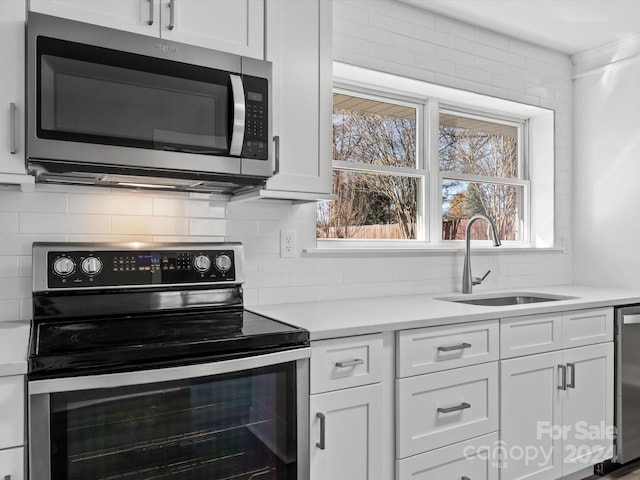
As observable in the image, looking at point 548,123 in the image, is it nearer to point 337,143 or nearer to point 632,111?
point 632,111

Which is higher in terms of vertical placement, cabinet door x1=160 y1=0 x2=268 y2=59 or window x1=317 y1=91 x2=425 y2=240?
cabinet door x1=160 y1=0 x2=268 y2=59

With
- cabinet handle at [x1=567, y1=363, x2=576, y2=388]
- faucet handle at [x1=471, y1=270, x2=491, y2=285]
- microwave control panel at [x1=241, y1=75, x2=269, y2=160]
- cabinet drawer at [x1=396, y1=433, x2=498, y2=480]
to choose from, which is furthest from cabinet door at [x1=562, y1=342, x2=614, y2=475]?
microwave control panel at [x1=241, y1=75, x2=269, y2=160]

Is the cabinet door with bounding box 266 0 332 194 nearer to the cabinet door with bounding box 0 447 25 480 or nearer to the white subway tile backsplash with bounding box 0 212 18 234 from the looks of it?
the white subway tile backsplash with bounding box 0 212 18 234

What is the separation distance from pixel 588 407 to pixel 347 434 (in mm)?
1413

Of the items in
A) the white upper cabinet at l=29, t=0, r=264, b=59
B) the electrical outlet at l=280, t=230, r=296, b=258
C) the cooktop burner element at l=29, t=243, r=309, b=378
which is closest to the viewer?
the cooktop burner element at l=29, t=243, r=309, b=378

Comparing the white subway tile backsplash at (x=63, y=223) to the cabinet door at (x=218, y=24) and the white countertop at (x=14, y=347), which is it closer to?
the white countertop at (x=14, y=347)

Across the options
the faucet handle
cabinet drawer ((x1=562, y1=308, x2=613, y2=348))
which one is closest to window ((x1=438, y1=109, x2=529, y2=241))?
the faucet handle

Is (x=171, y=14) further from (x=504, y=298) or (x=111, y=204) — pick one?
(x=504, y=298)

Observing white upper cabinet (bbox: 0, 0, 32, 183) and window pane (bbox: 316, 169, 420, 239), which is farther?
window pane (bbox: 316, 169, 420, 239)

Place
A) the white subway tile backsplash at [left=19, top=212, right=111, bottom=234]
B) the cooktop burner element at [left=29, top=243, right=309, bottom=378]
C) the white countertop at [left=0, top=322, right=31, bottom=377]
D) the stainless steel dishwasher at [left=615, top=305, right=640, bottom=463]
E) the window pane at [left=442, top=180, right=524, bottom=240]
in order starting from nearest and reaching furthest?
the white countertop at [left=0, top=322, right=31, bottom=377], the cooktop burner element at [left=29, top=243, right=309, bottom=378], the white subway tile backsplash at [left=19, top=212, right=111, bottom=234], the stainless steel dishwasher at [left=615, top=305, right=640, bottom=463], the window pane at [left=442, top=180, right=524, bottom=240]

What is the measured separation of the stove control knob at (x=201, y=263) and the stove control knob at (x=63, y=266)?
42 centimetres

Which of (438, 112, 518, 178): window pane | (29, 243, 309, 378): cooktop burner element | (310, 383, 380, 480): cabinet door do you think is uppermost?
(438, 112, 518, 178): window pane

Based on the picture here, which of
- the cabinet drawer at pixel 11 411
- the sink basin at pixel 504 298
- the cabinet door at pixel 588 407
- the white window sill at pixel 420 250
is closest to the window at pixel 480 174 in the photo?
the white window sill at pixel 420 250

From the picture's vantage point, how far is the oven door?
1.26 m
